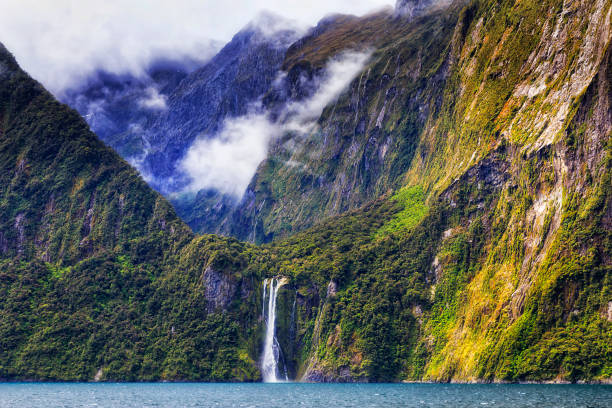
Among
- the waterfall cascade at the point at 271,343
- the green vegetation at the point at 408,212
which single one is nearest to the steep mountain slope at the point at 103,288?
the waterfall cascade at the point at 271,343

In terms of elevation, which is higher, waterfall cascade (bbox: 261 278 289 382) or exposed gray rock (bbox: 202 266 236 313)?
exposed gray rock (bbox: 202 266 236 313)

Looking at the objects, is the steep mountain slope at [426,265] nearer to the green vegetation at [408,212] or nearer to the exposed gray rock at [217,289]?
the exposed gray rock at [217,289]

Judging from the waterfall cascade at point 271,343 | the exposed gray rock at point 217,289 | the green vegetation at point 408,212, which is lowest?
the waterfall cascade at point 271,343

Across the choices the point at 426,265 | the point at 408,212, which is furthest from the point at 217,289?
the point at 408,212

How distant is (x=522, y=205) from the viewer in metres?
136

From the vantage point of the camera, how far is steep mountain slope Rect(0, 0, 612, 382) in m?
118

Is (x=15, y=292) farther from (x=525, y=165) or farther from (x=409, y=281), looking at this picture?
(x=525, y=165)

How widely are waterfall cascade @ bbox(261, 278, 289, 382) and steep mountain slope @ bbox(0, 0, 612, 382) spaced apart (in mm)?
2277

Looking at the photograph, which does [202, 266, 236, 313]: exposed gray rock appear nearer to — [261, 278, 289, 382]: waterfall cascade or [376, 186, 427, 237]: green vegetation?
[261, 278, 289, 382]: waterfall cascade

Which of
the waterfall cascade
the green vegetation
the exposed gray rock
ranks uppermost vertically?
the green vegetation

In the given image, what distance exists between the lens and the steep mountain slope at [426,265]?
387 ft

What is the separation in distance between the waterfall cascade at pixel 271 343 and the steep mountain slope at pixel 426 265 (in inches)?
89.7

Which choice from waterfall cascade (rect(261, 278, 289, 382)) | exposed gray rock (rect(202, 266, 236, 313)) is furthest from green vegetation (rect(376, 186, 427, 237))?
exposed gray rock (rect(202, 266, 236, 313))

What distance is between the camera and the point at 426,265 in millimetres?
158000
